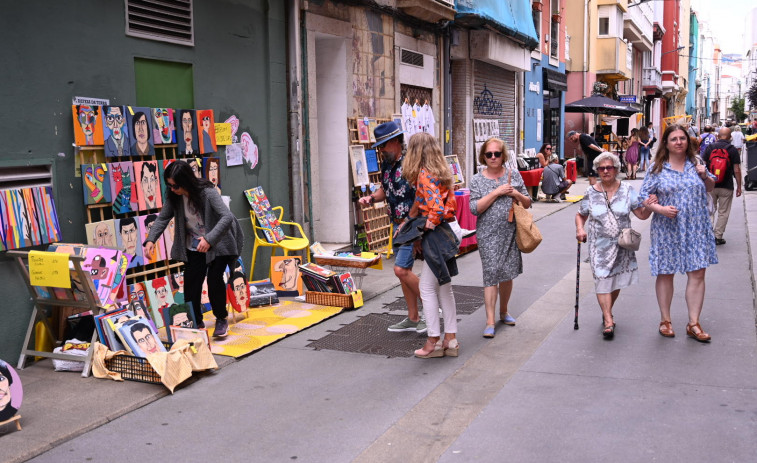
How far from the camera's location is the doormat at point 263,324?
662 centimetres

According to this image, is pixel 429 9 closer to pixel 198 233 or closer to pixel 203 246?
pixel 198 233

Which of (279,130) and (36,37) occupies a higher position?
(36,37)

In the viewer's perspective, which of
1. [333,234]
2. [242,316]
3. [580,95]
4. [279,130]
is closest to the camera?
[242,316]

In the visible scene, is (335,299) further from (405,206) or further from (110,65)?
(110,65)

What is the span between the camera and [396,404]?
5.13m

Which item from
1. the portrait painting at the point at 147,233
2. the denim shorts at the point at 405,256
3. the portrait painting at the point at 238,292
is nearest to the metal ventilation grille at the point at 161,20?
the portrait painting at the point at 147,233

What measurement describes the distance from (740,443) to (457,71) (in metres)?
13.8

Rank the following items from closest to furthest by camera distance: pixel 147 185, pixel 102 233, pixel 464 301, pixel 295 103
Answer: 1. pixel 102 233
2. pixel 147 185
3. pixel 464 301
4. pixel 295 103


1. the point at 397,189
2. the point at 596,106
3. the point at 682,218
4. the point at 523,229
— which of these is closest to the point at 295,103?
the point at 397,189

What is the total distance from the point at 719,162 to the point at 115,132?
28.2 ft

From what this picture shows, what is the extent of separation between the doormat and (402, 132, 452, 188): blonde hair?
6.60 ft

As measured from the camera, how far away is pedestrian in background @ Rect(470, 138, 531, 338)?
6828mm

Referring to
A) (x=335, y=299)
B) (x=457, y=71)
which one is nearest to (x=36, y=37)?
(x=335, y=299)

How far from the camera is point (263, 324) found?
7.42 metres
